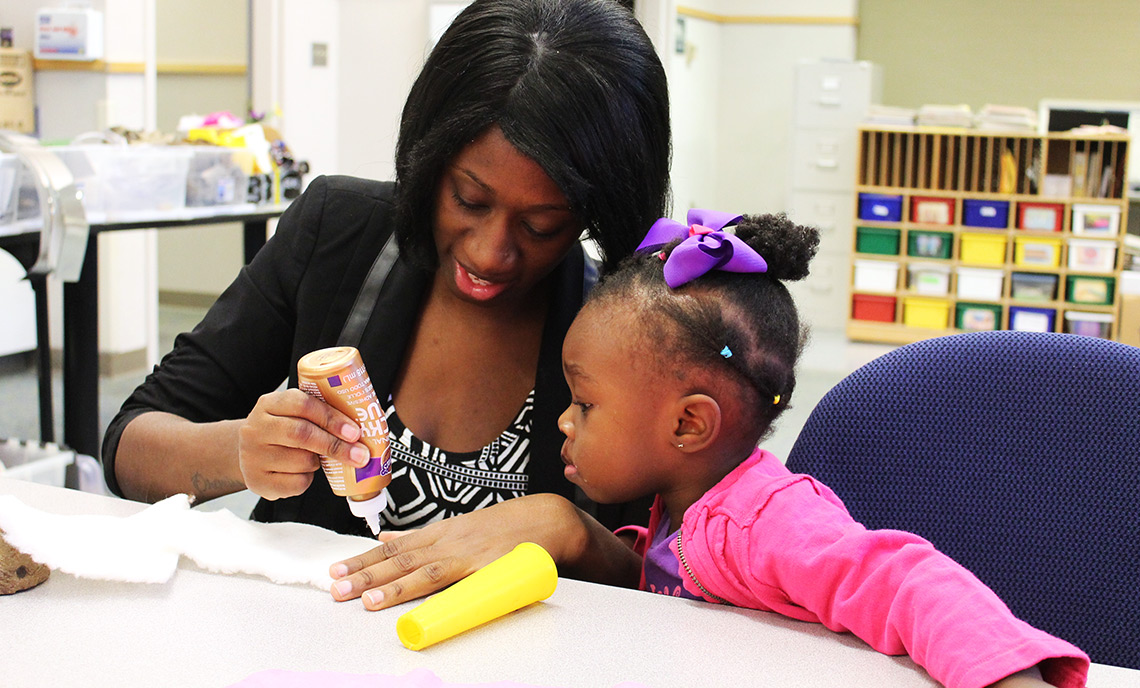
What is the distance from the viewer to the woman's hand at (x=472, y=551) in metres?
0.87

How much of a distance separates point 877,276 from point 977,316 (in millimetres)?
565

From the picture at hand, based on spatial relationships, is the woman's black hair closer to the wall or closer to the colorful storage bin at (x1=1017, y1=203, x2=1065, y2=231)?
the colorful storage bin at (x1=1017, y1=203, x2=1065, y2=231)

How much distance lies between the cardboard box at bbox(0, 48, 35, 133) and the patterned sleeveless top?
12.7 ft

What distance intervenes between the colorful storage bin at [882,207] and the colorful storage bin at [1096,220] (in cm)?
87

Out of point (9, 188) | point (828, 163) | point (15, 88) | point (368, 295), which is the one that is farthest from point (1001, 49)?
point (368, 295)

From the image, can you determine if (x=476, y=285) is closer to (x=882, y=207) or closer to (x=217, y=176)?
(x=217, y=176)

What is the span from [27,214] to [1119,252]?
4977 mm

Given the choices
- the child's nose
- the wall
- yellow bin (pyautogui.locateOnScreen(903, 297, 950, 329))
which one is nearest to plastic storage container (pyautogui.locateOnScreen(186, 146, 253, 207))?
the child's nose

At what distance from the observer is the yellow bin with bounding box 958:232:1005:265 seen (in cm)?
565

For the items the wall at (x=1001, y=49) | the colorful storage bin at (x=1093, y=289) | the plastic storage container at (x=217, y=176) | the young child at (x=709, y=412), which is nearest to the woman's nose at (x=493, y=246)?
the young child at (x=709, y=412)

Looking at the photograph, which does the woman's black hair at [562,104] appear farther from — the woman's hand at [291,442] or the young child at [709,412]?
the woman's hand at [291,442]

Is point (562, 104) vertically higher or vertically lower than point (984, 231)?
higher

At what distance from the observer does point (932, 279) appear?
227 inches

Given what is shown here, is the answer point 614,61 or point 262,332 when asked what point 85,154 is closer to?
point 262,332
